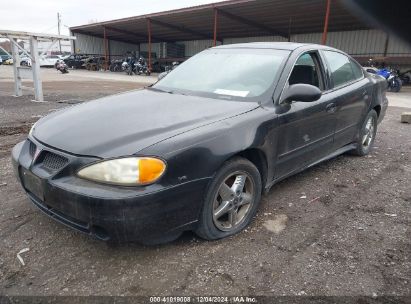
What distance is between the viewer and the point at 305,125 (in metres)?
3.38

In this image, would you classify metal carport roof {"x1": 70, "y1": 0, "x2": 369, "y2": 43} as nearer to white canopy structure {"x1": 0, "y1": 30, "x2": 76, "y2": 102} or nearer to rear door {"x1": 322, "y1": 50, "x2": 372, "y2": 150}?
rear door {"x1": 322, "y1": 50, "x2": 372, "y2": 150}

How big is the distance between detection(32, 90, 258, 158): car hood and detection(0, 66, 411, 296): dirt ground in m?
0.76

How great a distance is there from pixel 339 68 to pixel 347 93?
0.34 meters

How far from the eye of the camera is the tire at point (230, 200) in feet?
Answer: 8.35

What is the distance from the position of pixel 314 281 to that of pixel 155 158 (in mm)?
1282

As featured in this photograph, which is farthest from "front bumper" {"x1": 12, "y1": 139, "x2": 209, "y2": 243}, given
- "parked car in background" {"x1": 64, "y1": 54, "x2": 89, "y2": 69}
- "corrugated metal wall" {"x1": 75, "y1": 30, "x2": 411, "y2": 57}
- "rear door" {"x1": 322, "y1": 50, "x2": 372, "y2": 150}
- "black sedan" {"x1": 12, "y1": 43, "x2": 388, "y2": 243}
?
"parked car in background" {"x1": 64, "y1": 54, "x2": 89, "y2": 69}

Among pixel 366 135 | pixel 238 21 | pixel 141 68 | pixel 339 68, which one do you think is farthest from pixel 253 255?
Result: pixel 141 68

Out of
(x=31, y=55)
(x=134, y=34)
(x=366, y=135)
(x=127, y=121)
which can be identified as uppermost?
(x=134, y=34)

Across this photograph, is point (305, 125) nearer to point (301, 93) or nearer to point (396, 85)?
point (301, 93)

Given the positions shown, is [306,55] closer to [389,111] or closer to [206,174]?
[206,174]

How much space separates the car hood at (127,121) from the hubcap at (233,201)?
1.65ft

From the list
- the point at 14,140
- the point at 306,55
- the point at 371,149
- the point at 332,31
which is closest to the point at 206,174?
the point at 306,55

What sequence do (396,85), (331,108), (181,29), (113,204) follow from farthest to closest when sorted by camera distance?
(181,29) < (396,85) < (331,108) < (113,204)

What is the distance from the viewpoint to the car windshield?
321cm
